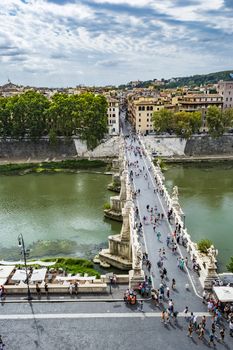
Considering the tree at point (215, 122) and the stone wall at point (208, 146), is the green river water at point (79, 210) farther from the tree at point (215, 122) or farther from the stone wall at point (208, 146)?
the tree at point (215, 122)

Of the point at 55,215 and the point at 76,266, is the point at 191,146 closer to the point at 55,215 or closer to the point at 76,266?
the point at 55,215

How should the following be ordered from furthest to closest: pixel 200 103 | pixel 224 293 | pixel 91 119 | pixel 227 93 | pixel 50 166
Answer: pixel 227 93, pixel 200 103, pixel 91 119, pixel 50 166, pixel 224 293

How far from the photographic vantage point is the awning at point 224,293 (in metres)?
19.9

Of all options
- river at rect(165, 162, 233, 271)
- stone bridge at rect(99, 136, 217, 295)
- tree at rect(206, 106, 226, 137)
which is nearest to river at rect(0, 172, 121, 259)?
stone bridge at rect(99, 136, 217, 295)

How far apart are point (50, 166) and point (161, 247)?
44.7 metres

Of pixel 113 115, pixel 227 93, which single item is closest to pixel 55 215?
pixel 113 115

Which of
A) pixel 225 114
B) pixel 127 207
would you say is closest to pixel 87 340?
pixel 127 207

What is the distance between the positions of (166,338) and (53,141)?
60.3 m

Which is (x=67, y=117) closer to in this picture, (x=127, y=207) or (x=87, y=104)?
(x=87, y=104)

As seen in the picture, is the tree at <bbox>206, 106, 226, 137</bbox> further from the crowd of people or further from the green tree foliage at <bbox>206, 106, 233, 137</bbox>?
the crowd of people

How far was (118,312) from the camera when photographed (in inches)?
806

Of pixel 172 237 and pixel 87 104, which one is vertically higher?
pixel 87 104

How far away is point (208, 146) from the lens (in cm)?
7888

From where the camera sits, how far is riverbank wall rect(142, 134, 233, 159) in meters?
76.6
